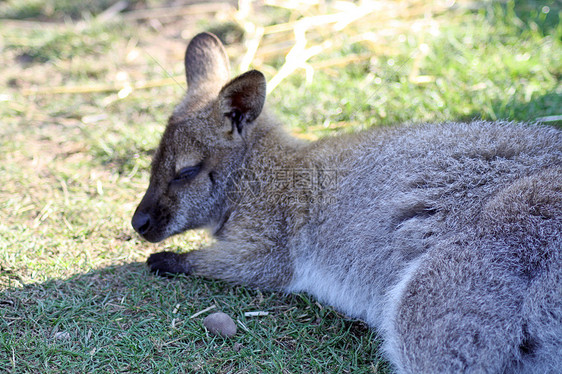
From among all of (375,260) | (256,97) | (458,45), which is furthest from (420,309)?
(458,45)

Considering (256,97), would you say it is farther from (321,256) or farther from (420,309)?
(420,309)

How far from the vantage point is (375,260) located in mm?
3189

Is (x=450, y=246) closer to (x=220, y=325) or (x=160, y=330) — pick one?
(x=220, y=325)

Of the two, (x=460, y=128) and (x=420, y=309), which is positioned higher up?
(x=460, y=128)

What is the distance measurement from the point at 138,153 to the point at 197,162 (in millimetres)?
1431

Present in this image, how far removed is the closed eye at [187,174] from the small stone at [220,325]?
110 centimetres

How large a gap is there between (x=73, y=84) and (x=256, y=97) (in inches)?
135

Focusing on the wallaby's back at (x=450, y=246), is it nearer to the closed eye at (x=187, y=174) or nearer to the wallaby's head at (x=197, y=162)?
the wallaby's head at (x=197, y=162)

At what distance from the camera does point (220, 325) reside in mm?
3125

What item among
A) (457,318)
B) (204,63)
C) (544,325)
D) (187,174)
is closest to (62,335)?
(187,174)

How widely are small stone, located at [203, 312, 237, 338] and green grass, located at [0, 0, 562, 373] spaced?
0.17 feet

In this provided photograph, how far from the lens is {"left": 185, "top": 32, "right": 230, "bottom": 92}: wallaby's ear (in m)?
4.37

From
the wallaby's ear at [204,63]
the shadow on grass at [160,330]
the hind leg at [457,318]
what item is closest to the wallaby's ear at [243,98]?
the wallaby's ear at [204,63]

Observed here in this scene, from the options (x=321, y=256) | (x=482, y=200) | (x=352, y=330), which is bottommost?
(x=352, y=330)
